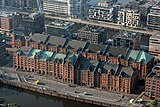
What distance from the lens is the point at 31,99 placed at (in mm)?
55750

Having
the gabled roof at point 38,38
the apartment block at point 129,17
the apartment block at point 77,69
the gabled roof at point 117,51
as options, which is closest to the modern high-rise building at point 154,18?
the apartment block at point 129,17

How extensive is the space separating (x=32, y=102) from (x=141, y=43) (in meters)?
28.9

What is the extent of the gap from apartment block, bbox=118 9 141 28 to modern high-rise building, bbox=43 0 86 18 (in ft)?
33.8

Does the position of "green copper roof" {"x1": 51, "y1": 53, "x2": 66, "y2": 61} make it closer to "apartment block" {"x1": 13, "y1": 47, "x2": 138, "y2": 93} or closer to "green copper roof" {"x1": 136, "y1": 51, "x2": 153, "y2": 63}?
"apartment block" {"x1": 13, "y1": 47, "x2": 138, "y2": 93}

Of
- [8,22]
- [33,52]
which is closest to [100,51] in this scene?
[33,52]

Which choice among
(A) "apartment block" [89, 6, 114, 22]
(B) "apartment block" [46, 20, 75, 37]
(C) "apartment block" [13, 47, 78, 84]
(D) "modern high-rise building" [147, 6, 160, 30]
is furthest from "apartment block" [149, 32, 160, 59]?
(A) "apartment block" [89, 6, 114, 22]

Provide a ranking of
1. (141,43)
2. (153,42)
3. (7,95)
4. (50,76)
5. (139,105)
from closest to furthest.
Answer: (139,105)
(7,95)
(50,76)
(153,42)
(141,43)

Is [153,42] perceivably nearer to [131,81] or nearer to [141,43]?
[141,43]

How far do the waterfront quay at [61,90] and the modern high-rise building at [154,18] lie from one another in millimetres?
30160

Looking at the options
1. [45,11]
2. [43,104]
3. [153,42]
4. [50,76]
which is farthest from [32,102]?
[45,11]

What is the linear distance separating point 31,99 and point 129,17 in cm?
3552

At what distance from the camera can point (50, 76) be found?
200ft

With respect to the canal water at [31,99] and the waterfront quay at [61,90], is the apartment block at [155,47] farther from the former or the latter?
Answer: the canal water at [31,99]

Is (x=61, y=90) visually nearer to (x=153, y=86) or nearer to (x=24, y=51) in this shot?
(x=24, y=51)
